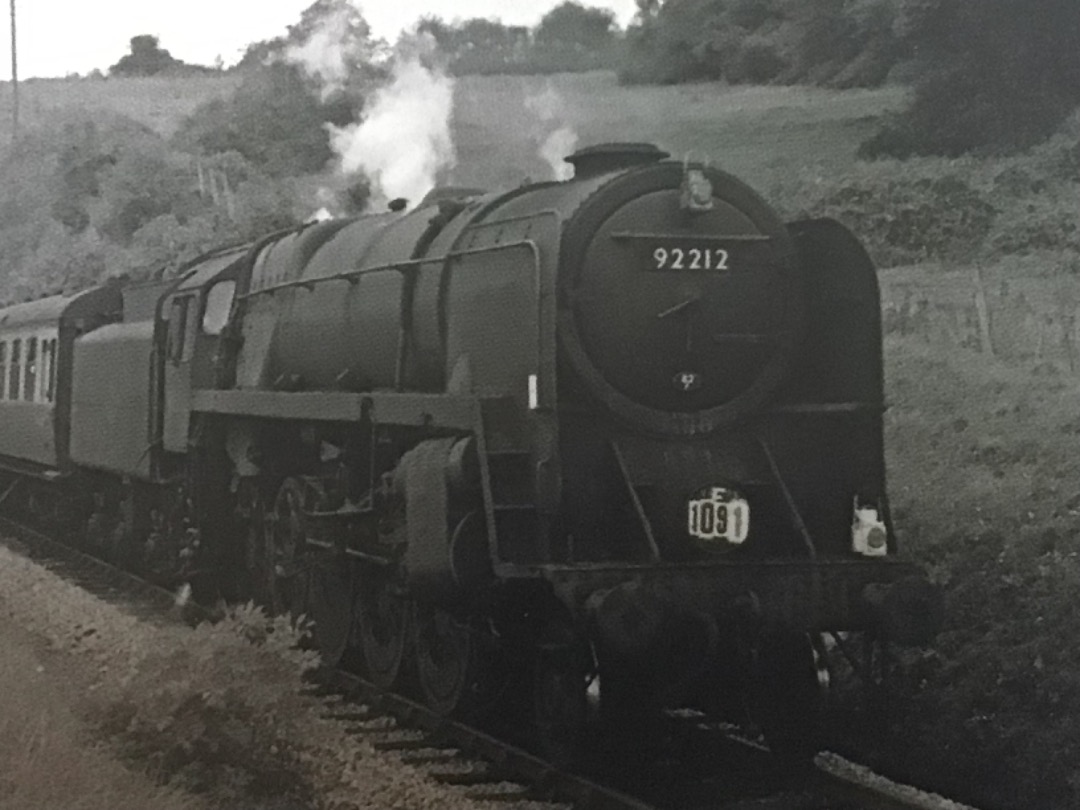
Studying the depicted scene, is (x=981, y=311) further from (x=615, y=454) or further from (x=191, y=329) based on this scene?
(x=191, y=329)

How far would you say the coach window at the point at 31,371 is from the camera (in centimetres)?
1803

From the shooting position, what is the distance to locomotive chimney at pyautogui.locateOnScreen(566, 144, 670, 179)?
311 inches

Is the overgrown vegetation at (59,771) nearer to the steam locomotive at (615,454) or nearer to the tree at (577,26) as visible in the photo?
the steam locomotive at (615,454)

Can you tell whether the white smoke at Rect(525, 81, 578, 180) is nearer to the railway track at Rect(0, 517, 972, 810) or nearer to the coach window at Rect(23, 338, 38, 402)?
the coach window at Rect(23, 338, 38, 402)

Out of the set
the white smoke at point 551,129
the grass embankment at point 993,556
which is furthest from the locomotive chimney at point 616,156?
the white smoke at point 551,129

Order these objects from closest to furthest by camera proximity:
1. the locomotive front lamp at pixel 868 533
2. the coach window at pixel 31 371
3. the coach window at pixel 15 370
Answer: the locomotive front lamp at pixel 868 533 → the coach window at pixel 31 371 → the coach window at pixel 15 370

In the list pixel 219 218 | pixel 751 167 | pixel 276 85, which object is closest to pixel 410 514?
pixel 751 167

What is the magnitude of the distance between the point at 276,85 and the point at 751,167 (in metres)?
15.7

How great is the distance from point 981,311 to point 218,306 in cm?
640

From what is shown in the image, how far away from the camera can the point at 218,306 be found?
1180 cm

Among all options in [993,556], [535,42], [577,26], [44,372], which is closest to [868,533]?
[993,556]

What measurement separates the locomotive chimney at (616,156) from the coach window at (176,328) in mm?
5255

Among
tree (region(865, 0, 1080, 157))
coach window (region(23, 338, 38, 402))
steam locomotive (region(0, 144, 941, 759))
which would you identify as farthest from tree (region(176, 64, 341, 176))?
steam locomotive (region(0, 144, 941, 759))

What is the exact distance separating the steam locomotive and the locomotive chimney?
2cm
